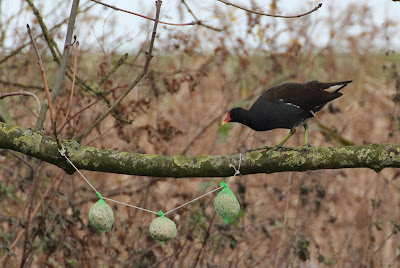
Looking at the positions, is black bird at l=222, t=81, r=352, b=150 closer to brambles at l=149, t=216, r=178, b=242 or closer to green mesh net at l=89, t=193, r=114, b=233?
brambles at l=149, t=216, r=178, b=242

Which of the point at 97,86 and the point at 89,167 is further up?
the point at 97,86

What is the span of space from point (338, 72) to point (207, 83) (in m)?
1.66

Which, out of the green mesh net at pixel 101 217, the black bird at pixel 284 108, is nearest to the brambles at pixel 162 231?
the green mesh net at pixel 101 217

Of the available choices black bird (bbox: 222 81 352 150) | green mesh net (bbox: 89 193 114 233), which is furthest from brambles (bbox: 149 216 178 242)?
black bird (bbox: 222 81 352 150)

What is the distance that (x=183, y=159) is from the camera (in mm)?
2336

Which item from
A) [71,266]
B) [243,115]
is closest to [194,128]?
[71,266]

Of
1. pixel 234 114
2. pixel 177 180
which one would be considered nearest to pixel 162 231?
pixel 234 114

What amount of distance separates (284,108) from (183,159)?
88 centimetres

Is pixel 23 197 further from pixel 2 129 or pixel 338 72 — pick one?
pixel 338 72

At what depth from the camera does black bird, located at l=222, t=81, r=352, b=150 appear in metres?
3.00

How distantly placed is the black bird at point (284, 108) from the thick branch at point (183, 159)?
0.52 metres

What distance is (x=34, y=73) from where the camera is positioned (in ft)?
16.3

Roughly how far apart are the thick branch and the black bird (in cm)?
52

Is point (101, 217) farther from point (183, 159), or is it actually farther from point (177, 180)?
point (177, 180)
